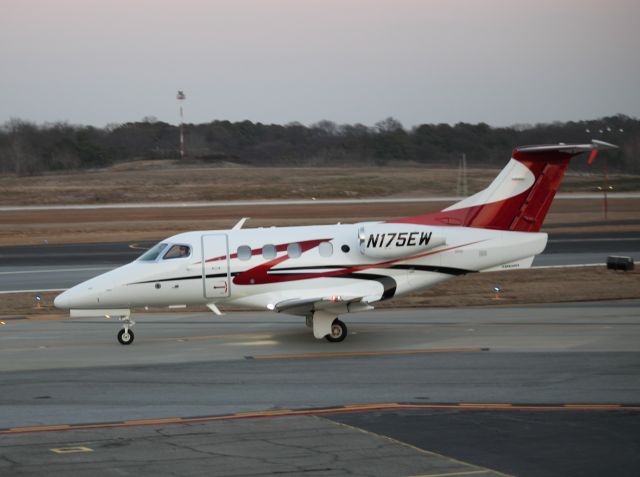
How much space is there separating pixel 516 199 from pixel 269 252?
20.8 feet

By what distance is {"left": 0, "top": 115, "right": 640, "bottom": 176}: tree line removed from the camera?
356 feet

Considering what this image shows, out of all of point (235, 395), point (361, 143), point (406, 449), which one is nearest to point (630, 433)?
point (406, 449)

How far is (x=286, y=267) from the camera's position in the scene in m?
24.3

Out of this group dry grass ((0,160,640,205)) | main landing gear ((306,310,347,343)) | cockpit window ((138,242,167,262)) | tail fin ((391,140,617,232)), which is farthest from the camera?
dry grass ((0,160,640,205))

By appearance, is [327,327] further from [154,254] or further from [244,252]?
[154,254]

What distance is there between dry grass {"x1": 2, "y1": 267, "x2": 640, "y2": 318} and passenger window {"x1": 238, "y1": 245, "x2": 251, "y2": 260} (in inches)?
281

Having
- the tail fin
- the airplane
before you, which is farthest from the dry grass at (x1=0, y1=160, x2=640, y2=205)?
the airplane

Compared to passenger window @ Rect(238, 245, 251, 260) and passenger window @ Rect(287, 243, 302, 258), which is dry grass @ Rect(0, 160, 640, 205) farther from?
passenger window @ Rect(287, 243, 302, 258)

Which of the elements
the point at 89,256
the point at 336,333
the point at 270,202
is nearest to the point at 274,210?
the point at 270,202

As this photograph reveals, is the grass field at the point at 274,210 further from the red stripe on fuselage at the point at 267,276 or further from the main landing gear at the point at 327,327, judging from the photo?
the red stripe on fuselage at the point at 267,276

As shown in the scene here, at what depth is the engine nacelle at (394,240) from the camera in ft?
79.7

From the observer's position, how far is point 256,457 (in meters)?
14.1

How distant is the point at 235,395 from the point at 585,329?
10.6 metres

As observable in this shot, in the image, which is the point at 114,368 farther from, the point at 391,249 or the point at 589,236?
the point at 589,236
